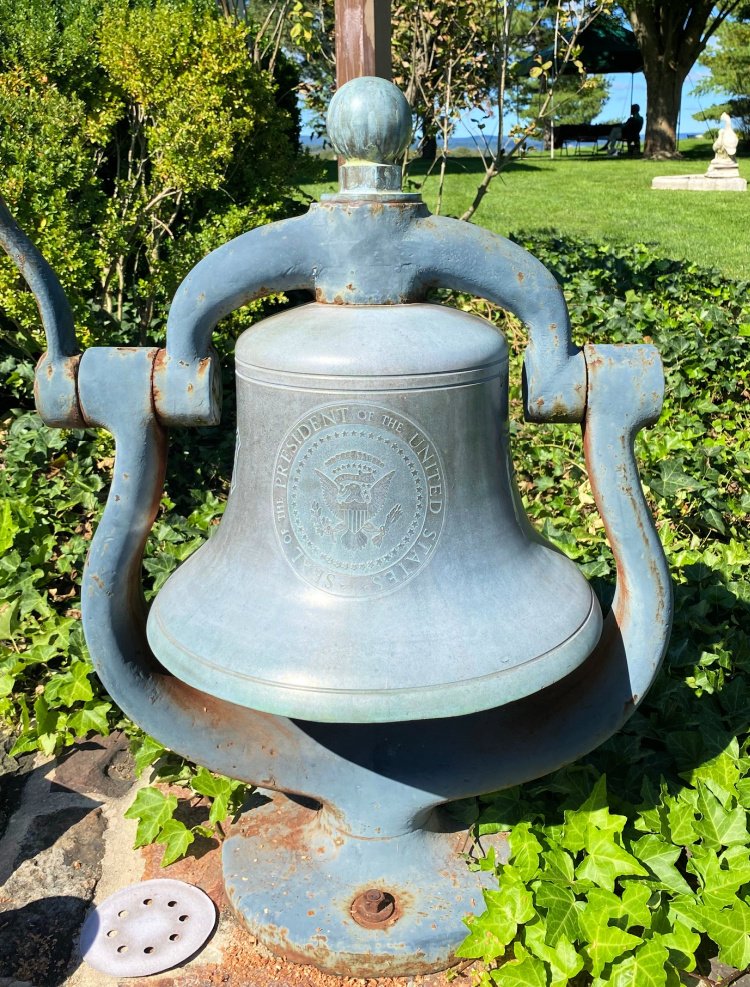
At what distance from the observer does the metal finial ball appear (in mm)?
1463

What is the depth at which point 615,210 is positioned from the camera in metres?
11.5

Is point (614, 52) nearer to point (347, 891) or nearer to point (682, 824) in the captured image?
point (682, 824)

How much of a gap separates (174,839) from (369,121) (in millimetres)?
1555

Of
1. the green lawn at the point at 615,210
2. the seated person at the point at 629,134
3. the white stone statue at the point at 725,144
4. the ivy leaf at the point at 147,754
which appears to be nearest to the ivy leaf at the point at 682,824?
the ivy leaf at the point at 147,754

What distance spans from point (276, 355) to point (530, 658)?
0.63 m

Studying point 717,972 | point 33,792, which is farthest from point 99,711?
point 717,972

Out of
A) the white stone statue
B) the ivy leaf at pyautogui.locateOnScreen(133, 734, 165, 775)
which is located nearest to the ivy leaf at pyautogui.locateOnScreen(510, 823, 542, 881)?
the ivy leaf at pyautogui.locateOnScreen(133, 734, 165, 775)

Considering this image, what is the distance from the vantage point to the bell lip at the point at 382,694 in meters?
1.41

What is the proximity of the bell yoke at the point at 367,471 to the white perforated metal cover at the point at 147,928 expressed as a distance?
35 cm

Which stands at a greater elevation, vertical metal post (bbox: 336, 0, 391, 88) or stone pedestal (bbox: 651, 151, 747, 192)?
vertical metal post (bbox: 336, 0, 391, 88)

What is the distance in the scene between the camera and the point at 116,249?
3975 mm

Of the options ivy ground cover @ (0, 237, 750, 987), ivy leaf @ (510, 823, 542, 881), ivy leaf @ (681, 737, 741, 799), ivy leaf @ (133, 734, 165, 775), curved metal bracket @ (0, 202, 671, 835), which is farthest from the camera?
ivy leaf @ (133, 734, 165, 775)

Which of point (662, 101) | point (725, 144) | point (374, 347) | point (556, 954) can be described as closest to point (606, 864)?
point (556, 954)

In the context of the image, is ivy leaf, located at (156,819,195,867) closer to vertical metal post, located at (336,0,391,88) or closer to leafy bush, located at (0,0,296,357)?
vertical metal post, located at (336,0,391,88)
